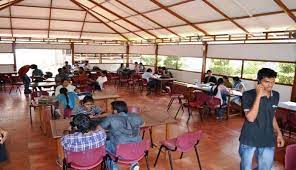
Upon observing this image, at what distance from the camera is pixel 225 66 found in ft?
30.5

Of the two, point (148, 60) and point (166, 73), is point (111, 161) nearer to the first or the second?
point (166, 73)

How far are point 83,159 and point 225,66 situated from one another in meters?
7.55

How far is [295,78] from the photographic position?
6602 millimetres

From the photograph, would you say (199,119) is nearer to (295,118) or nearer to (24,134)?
(295,118)

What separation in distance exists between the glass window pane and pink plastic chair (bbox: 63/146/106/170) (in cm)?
825

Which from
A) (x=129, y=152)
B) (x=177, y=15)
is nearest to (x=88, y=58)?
(x=177, y=15)

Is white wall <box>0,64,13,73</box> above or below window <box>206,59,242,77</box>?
below

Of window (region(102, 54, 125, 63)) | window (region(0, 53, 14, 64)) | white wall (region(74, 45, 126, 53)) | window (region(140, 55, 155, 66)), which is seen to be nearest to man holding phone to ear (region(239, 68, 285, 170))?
window (region(140, 55, 155, 66))

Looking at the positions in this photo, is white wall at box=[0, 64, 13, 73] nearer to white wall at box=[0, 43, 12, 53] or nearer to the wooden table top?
white wall at box=[0, 43, 12, 53]

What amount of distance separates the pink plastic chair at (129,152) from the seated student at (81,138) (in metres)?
0.26

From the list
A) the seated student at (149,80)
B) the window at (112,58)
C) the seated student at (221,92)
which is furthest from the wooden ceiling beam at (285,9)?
the window at (112,58)

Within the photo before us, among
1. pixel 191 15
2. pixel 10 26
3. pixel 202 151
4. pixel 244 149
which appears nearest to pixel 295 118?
pixel 202 151

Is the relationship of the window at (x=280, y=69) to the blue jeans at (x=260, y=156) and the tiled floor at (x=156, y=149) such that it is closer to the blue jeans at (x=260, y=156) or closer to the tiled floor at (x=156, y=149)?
the tiled floor at (x=156, y=149)

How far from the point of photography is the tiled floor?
4.11m
